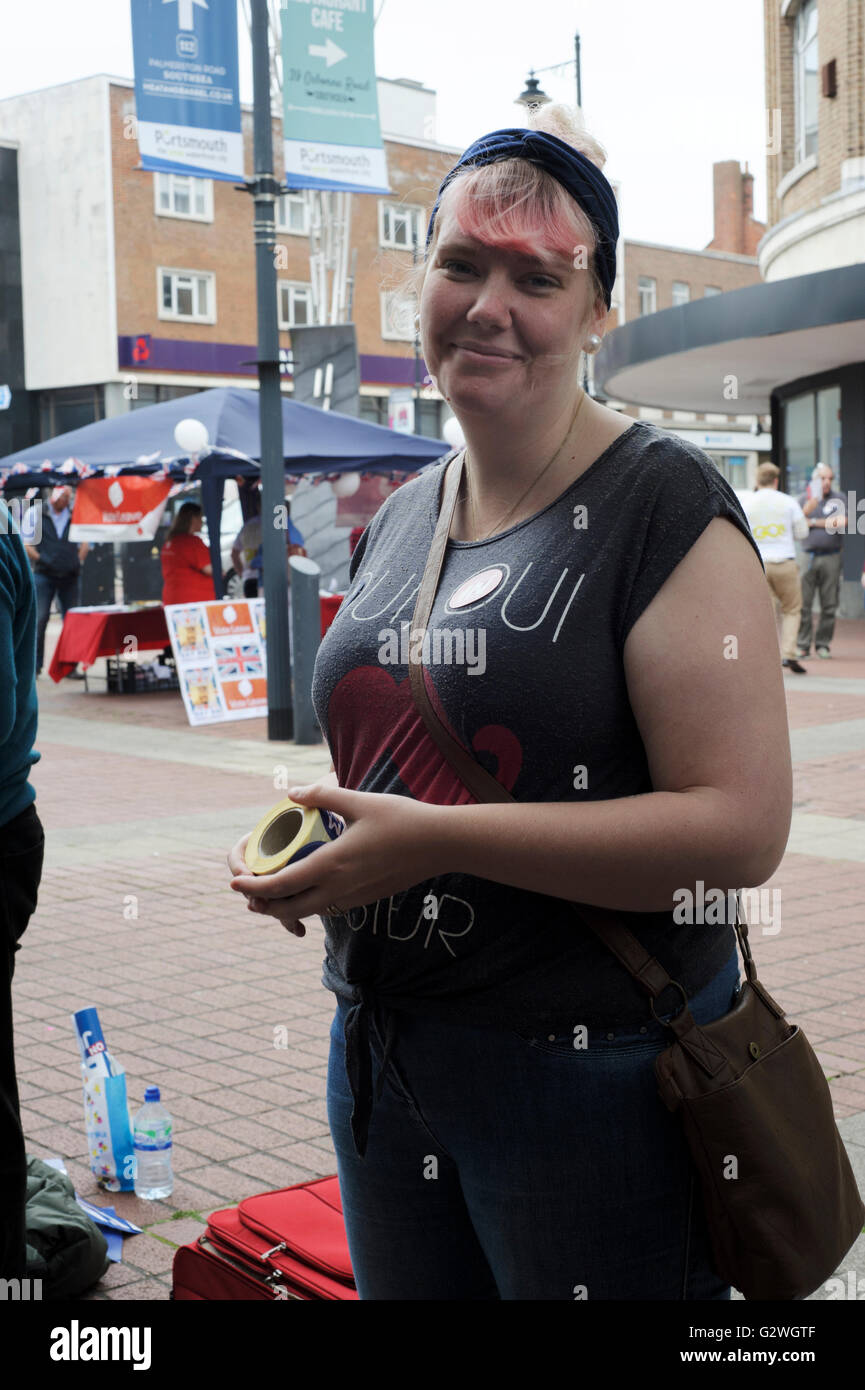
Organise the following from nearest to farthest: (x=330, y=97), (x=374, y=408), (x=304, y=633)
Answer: (x=304, y=633) < (x=330, y=97) < (x=374, y=408)

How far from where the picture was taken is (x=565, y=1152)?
5.07ft

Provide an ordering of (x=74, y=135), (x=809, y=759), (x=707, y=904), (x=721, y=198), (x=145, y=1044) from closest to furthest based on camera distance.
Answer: (x=707, y=904) < (x=145, y=1044) < (x=809, y=759) < (x=74, y=135) < (x=721, y=198)

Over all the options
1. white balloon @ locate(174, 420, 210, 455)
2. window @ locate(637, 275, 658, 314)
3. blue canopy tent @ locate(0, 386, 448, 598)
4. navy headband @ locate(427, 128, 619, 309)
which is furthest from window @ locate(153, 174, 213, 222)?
navy headband @ locate(427, 128, 619, 309)

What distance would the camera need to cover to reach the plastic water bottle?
373 centimetres

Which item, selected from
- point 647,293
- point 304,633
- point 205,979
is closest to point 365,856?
point 205,979

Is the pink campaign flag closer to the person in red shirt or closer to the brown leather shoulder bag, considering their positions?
the person in red shirt

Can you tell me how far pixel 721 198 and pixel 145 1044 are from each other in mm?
61423

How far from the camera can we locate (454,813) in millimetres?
1463

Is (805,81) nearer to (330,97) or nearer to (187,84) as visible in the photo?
(330,97)

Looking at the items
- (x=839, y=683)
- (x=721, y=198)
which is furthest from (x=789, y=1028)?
(x=721, y=198)

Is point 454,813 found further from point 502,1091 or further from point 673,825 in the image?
point 502,1091

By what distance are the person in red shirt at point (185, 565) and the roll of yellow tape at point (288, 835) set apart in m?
14.0

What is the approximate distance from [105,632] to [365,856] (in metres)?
14.3
